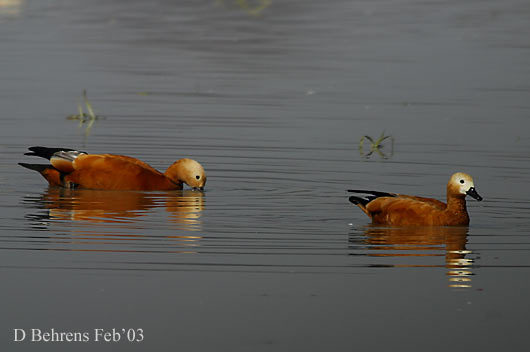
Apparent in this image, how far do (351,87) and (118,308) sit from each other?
1295cm

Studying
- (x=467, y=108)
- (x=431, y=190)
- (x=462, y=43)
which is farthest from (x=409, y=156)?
(x=462, y=43)

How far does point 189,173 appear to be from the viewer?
496 inches

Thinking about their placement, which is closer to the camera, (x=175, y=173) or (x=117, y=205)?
(x=117, y=205)

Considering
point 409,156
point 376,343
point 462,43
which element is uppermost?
point 462,43

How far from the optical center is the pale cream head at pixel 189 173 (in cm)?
1252

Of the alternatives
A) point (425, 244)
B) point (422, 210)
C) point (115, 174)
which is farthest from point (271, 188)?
point (425, 244)

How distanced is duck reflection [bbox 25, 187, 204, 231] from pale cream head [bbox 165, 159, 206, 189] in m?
0.11

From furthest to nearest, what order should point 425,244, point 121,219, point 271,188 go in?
point 271,188
point 121,219
point 425,244

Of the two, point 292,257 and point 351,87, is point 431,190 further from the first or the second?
point 351,87

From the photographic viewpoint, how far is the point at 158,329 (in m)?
7.17

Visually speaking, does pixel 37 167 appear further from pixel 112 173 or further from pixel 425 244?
pixel 425 244

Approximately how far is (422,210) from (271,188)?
230 centimetres

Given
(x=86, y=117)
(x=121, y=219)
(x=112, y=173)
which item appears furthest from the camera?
(x=86, y=117)

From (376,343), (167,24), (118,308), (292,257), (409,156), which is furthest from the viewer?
(167,24)
